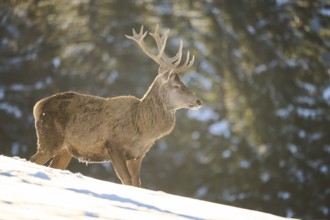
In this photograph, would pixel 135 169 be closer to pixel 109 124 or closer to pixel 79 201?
pixel 109 124

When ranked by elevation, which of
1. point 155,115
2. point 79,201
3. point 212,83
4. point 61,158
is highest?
point 79,201

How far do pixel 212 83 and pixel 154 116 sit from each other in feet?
49.9

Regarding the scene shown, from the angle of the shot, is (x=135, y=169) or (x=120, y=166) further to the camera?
(x=135, y=169)

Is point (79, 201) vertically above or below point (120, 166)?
above

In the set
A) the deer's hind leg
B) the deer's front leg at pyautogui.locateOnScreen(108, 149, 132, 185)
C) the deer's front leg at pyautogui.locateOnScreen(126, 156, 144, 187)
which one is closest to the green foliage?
the deer's hind leg

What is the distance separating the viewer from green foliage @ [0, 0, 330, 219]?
22.5m

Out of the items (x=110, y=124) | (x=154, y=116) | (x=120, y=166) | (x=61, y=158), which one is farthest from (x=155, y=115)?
(x=61, y=158)

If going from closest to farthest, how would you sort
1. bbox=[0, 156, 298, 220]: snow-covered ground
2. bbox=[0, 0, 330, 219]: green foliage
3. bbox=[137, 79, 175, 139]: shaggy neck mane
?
1. bbox=[0, 156, 298, 220]: snow-covered ground
2. bbox=[137, 79, 175, 139]: shaggy neck mane
3. bbox=[0, 0, 330, 219]: green foliage

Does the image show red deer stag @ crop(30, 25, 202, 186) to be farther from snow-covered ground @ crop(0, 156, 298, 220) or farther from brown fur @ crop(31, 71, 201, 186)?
snow-covered ground @ crop(0, 156, 298, 220)

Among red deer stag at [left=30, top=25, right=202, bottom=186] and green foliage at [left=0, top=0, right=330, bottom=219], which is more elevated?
red deer stag at [left=30, top=25, right=202, bottom=186]

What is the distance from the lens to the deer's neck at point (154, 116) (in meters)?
8.09

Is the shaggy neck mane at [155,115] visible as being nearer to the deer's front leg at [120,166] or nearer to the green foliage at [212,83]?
the deer's front leg at [120,166]

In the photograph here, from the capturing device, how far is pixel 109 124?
26.1 ft

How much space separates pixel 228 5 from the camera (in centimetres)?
2511
